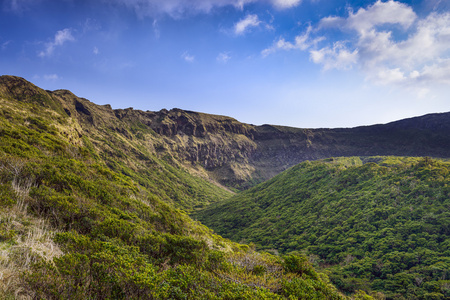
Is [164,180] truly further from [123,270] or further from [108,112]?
[123,270]

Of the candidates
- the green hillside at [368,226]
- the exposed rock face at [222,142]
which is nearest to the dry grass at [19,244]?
the green hillside at [368,226]

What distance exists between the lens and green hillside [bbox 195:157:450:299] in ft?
93.8

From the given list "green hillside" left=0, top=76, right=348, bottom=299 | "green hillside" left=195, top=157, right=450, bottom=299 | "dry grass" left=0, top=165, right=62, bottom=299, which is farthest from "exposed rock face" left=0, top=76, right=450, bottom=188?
"dry grass" left=0, top=165, right=62, bottom=299

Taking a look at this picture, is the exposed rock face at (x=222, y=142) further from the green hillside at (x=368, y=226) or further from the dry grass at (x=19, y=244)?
the dry grass at (x=19, y=244)

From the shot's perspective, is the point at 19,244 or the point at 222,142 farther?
the point at 222,142

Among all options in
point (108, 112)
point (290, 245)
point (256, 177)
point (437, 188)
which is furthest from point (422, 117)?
point (108, 112)

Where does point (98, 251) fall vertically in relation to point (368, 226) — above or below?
above

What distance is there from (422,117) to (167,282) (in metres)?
281

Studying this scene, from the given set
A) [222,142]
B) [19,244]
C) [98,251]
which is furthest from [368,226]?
[222,142]

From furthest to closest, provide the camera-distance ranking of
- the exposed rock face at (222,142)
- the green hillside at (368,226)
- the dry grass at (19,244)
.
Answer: the exposed rock face at (222,142), the green hillside at (368,226), the dry grass at (19,244)

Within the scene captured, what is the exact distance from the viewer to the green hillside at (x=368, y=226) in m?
28.6

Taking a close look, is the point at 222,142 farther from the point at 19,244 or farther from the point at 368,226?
the point at 19,244

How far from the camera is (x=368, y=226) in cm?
4103

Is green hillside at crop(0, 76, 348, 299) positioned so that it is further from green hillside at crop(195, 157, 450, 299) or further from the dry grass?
green hillside at crop(195, 157, 450, 299)
